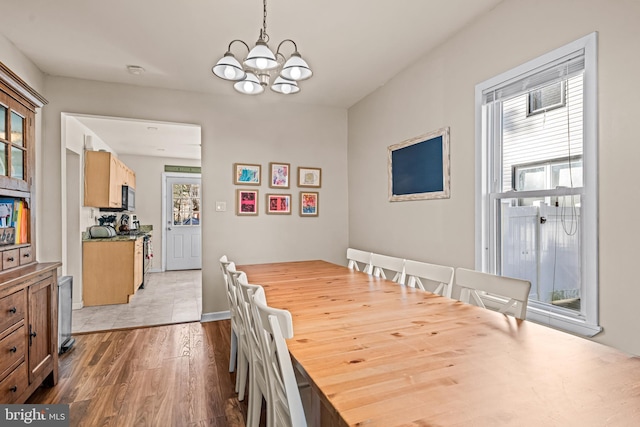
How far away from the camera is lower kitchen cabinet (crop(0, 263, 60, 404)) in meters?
1.73

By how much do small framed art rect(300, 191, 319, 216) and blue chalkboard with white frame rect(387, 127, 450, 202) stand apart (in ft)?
3.71

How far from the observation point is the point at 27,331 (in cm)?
194

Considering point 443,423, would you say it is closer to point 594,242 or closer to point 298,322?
point 298,322

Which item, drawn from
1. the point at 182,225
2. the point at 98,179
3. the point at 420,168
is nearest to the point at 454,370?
the point at 420,168

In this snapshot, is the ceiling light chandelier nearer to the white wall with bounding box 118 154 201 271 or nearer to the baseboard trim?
the baseboard trim

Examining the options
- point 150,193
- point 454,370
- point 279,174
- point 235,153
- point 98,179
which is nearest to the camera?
point 454,370

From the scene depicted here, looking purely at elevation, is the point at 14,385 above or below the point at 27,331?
below

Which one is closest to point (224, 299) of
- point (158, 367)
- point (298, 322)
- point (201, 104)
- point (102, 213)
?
point (158, 367)

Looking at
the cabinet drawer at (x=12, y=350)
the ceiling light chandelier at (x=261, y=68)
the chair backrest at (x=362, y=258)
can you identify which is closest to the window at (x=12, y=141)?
the cabinet drawer at (x=12, y=350)

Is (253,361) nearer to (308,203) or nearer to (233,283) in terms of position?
(233,283)

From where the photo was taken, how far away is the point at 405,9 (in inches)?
93.4

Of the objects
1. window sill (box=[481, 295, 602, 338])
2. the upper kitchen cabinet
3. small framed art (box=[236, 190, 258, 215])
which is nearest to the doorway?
the upper kitchen cabinet

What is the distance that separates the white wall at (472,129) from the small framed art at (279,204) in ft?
2.82

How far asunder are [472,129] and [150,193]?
21.6 ft
